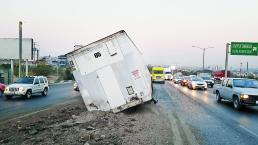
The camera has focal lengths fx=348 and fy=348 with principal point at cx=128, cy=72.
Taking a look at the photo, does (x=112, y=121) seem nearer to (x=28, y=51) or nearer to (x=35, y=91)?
(x=35, y=91)

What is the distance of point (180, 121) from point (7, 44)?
164 feet

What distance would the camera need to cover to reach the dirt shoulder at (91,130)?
30.8 ft

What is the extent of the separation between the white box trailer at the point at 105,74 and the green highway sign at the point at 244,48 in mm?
38186

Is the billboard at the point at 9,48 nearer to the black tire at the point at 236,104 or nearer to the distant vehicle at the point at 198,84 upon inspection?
the distant vehicle at the point at 198,84

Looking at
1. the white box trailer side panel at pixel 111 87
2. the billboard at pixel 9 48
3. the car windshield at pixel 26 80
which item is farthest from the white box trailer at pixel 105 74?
the billboard at pixel 9 48

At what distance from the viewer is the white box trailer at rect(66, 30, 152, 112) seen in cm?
1445

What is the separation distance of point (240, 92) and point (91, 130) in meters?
11.2

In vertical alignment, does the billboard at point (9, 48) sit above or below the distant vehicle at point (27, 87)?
above

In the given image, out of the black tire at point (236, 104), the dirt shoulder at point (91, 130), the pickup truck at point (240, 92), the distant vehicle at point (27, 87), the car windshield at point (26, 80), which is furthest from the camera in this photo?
the car windshield at point (26, 80)

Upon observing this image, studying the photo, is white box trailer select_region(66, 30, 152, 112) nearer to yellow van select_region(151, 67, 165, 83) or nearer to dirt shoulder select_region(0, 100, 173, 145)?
dirt shoulder select_region(0, 100, 173, 145)

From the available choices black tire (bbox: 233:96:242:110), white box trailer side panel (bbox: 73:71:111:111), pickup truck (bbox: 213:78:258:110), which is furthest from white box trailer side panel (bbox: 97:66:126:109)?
black tire (bbox: 233:96:242:110)

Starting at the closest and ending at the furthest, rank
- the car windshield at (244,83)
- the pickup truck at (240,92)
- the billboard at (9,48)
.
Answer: the pickup truck at (240,92)
the car windshield at (244,83)
the billboard at (9,48)

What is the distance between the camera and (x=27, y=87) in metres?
25.4

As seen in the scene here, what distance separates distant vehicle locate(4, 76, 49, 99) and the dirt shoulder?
10.1 metres
